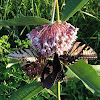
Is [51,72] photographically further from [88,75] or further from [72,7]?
[72,7]

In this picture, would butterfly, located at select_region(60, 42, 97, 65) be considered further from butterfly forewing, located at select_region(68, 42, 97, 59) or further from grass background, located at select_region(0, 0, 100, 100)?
grass background, located at select_region(0, 0, 100, 100)

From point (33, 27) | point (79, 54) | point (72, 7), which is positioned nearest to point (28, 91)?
point (79, 54)

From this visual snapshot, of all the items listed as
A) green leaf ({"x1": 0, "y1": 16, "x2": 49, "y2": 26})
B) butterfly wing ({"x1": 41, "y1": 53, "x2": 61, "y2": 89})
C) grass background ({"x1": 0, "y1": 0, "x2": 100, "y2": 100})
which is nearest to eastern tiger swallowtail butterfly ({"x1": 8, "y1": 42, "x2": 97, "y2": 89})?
butterfly wing ({"x1": 41, "y1": 53, "x2": 61, "y2": 89})

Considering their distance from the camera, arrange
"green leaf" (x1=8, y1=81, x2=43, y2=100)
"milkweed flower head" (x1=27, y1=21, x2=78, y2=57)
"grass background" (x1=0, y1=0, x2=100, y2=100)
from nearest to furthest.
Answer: "milkweed flower head" (x1=27, y1=21, x2=78, y2=57), "green leaf" (x1=8, y1=81, x2=43, y2=100), "grass background" (x1=0, y1=0, x2=100, y2=100)

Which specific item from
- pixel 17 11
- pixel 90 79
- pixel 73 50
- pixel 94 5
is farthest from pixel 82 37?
pixel 90 79

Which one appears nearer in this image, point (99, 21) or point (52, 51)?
point (52, 51)

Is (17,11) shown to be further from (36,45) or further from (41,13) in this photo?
(36,45)

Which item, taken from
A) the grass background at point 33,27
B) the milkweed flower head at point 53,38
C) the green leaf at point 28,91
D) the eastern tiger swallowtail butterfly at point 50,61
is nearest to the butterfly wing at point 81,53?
the eastern tiger swallowtail butterfly at point 50,61
